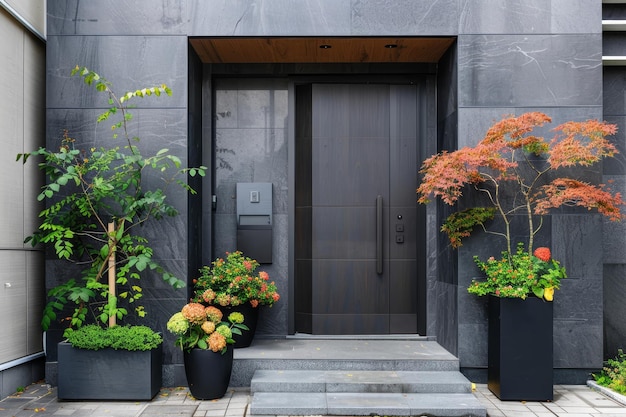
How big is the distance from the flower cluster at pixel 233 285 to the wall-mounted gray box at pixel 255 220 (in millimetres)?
459

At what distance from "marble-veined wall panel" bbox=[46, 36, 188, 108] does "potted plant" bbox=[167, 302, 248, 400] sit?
2013 mm

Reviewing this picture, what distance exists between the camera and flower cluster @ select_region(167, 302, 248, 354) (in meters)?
5.09

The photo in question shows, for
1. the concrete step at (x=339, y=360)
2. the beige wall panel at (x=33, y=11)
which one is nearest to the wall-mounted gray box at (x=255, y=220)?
the concrete step at (x=339, y=360)

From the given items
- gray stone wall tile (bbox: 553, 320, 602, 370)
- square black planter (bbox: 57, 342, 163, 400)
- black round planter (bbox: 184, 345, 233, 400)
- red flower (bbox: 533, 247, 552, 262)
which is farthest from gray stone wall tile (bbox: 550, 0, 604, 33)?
square black planter (bbox: 57, 342, 163, 400)

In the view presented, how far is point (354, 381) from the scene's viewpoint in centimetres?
522

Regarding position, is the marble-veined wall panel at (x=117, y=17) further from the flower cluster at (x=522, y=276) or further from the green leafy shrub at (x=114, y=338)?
the flower cluster at (x=522, y=276)

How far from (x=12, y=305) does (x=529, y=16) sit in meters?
5.43

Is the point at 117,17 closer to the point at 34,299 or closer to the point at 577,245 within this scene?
the point at 34,299

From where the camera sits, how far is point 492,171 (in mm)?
5691

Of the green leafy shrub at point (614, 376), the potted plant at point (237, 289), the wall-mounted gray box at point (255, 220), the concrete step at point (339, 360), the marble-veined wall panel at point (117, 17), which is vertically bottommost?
the green leafy shrub at point (614, 376)

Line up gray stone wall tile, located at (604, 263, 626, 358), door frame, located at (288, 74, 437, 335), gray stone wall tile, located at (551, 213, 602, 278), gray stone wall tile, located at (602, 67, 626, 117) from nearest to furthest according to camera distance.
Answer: gray stone wall tile, located at (551, 213, 602, 278)
gray stone wall tile, located at (604, 263, 626, 358)
gray stone wall tile, located at (602, 67, 626, 117)
door frame, located at (288, 74, 437, 335)

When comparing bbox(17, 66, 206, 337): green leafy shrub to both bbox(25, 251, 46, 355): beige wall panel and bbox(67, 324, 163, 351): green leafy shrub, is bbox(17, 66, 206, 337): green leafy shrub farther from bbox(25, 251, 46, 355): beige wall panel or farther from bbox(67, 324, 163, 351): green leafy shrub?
bbox(25, 251, 46, 355): beige wall panel

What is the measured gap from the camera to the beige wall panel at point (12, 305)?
5.20m

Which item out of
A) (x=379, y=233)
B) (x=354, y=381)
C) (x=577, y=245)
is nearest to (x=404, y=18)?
(x=379, y=233)
